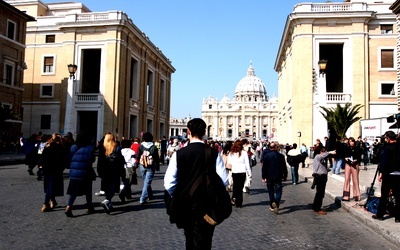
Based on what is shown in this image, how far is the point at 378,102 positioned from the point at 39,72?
32146 mm

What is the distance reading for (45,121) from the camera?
35625mm

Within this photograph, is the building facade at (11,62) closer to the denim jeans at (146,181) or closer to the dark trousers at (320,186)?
the denim jeans at (146,181)

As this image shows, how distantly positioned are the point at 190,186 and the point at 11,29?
32.4 metres

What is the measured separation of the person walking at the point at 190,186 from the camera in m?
3.55

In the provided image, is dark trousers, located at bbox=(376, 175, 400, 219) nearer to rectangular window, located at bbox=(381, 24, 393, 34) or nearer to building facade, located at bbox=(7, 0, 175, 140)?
building facade, located at bbox=(7, 0, 175, 140)

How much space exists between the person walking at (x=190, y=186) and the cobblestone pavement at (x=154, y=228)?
2.16m

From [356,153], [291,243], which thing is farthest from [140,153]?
[356,153]

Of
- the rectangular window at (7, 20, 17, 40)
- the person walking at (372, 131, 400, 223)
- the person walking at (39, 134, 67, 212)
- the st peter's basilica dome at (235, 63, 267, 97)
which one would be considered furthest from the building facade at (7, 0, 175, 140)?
the st peter's basilica dome at (235, 63, 267, 97)

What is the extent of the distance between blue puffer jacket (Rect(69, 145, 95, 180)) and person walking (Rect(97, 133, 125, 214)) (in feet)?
1.04

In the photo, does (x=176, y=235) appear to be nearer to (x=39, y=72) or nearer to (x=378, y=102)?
(x=378, y=102)

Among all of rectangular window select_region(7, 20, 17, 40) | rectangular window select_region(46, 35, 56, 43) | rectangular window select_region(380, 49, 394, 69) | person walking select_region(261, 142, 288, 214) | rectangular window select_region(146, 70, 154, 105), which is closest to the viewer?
person walking select_region(261, 142, 288, 214)

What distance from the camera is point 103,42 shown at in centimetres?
3291

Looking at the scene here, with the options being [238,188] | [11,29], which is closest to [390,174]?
[238,188]

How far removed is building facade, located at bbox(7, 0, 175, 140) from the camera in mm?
32375
